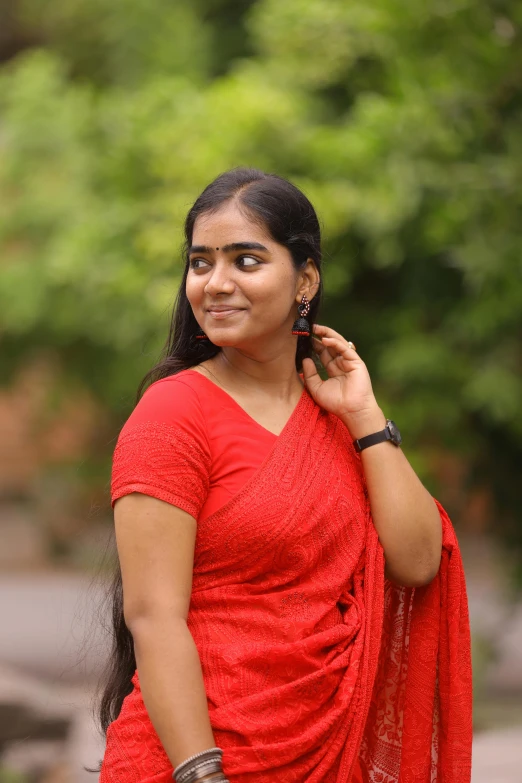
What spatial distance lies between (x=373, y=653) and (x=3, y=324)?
25.4 ft

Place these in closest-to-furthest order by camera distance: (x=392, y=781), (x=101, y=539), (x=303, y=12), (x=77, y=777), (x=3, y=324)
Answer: (x=392, y=781) → (x=101, y=539) → (x=77, y=777) → (x=303, y=12) → (x=3, y=324)

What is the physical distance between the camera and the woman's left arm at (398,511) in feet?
6.46

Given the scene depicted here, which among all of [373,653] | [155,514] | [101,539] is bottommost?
[373,653]

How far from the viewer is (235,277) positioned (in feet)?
6.15

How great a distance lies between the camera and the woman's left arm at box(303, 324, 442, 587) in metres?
1.97

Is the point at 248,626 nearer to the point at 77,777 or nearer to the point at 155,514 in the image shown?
the point at 155,514

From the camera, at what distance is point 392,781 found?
6.91 feet

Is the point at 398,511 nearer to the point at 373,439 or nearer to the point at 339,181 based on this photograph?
the point at 373,439

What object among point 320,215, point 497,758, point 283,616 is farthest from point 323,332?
point 497,758

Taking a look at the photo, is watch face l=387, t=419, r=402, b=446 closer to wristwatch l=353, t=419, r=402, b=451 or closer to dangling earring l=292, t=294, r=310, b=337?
wristwatch l=353, t=419, r=402, b=451

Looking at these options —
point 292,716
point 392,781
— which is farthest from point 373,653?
point 392,781

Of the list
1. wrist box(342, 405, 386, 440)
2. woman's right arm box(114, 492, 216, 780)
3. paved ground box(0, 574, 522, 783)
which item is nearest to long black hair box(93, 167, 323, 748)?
paved ground box(0, 574, 522, 783)

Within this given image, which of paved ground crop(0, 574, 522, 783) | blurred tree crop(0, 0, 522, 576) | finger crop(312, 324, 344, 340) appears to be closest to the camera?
finger crop(312, 324, 344, 340)

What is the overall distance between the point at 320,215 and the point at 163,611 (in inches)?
45.0
